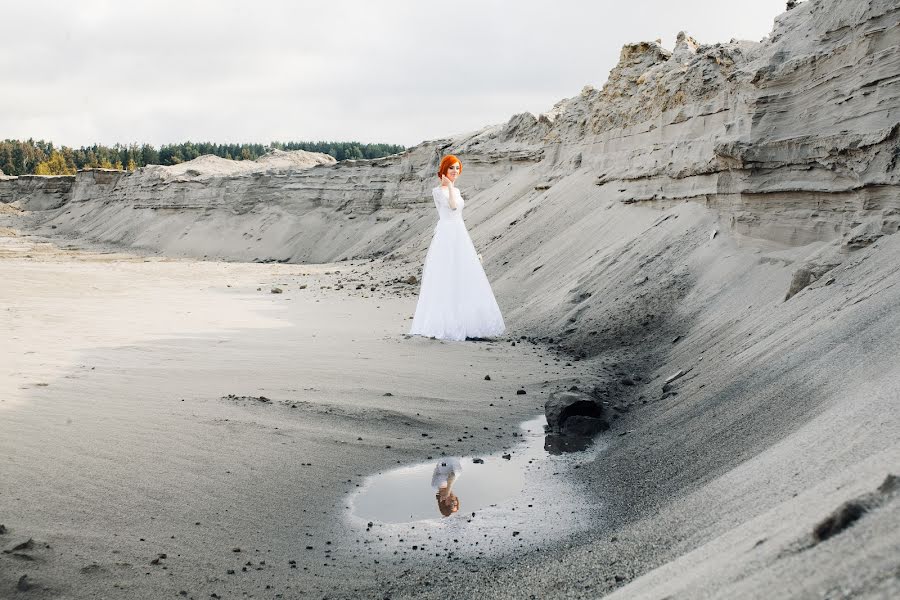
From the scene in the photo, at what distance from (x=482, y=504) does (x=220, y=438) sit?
1864 mm

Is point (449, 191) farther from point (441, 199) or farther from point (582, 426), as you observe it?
point (582, 426)

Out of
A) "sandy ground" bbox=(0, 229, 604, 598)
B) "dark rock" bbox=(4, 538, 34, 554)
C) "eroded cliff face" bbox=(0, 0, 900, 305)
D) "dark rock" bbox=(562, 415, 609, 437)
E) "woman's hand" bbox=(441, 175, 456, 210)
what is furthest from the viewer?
"woman's hand" bbox=(441, 175, 456, 210)

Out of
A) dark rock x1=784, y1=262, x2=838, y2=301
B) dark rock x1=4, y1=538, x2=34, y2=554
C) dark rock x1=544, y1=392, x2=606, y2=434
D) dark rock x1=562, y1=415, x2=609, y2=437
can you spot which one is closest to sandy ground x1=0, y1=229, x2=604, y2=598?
dark rock x1=4, y1=538, x2=34, y2=554

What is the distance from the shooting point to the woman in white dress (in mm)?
9406

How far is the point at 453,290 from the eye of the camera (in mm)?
9477

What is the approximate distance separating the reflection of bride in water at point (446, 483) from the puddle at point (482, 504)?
0.07ft

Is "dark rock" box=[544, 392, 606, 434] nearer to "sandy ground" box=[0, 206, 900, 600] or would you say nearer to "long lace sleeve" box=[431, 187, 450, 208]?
"sandy ground" box=[0, 206, 900, 600]

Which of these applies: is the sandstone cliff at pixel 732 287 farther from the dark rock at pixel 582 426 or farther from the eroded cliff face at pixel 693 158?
the dark rock at pixel 582 426

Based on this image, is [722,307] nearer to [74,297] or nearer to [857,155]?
[857,155]

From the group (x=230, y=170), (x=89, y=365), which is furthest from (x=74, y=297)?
(x=230, y=170)

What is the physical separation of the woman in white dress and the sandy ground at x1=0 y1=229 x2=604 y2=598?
11.0 inches

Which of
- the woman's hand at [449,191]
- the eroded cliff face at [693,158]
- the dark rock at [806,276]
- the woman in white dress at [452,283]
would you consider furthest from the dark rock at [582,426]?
the woman's hand at [449,191]

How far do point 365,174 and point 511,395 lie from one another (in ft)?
96.8

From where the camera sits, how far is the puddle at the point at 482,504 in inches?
162
